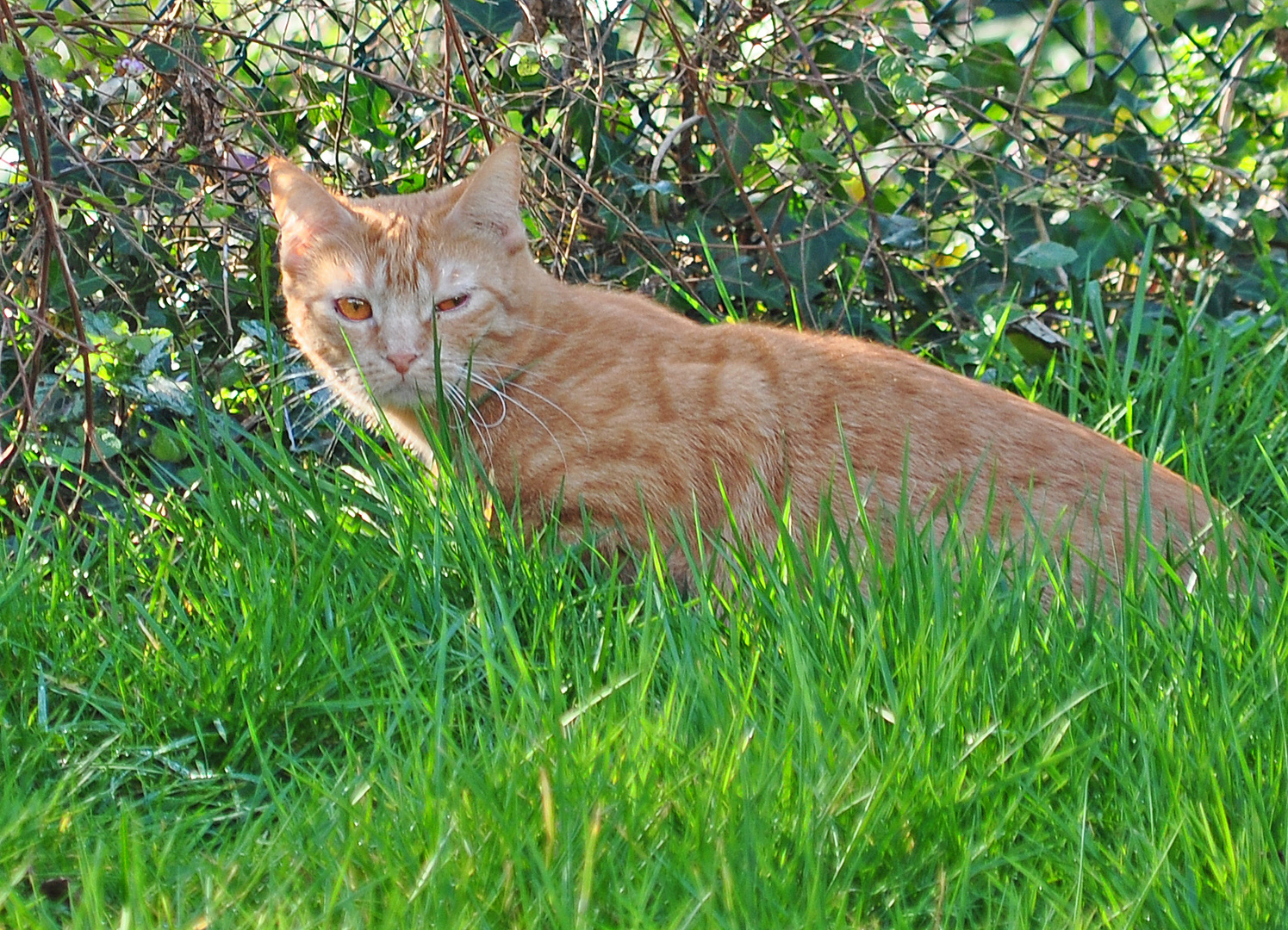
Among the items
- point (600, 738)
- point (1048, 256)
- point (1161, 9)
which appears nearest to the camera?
point (600, 738)

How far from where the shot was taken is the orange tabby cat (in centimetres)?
255

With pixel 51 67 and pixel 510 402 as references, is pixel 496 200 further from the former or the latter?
pixel 51 67

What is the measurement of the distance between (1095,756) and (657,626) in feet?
2.22

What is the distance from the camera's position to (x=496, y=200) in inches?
111

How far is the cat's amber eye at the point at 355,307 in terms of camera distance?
2744mm

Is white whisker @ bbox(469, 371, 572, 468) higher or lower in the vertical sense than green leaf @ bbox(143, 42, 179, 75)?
lower

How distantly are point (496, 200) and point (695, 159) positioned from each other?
1273mm

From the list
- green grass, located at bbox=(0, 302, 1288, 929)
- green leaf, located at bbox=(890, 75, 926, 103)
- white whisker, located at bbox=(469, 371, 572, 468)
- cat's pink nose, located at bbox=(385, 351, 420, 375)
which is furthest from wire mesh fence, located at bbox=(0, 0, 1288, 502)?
green grass, located at bbox=(0, 302, 1288, 929)

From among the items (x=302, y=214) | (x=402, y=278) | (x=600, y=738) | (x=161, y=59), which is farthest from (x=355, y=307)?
(x=600, y=738)

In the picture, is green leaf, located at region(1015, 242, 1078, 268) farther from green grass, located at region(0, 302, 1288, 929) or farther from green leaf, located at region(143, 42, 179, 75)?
green leaf, located at region(143, 42, 179, 75)

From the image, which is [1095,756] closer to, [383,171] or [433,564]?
[433,564]

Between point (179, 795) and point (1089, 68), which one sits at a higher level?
point (1089, 68)

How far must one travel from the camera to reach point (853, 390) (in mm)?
2727

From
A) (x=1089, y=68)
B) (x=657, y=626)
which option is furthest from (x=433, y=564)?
(x=1089, y=68)
